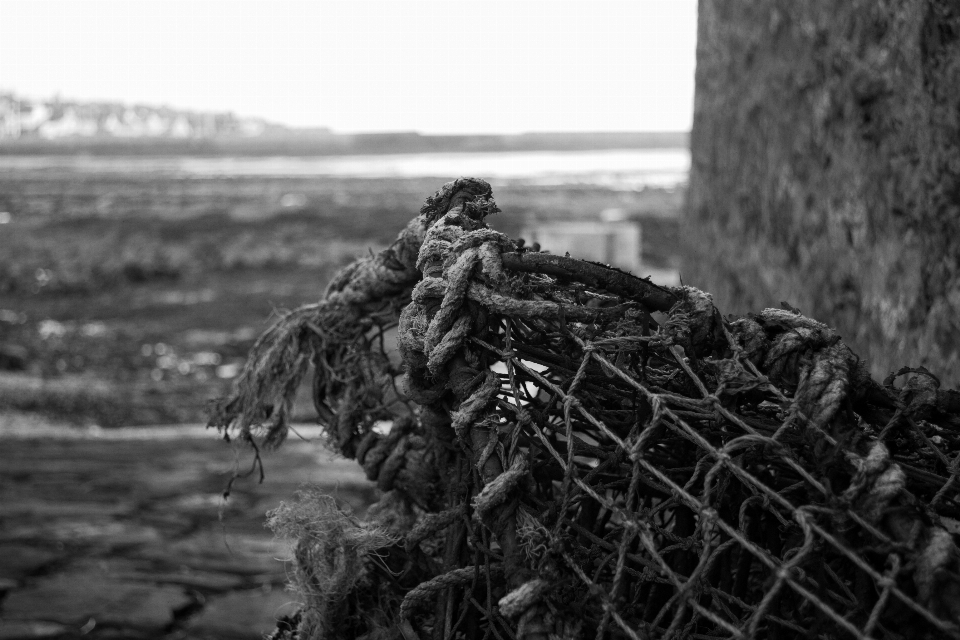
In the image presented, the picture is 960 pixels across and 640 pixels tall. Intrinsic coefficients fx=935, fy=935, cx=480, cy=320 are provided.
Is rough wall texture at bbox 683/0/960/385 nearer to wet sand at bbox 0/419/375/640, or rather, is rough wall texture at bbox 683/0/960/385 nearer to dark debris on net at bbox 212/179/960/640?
dark debris on net at bbox 212/179/960/640

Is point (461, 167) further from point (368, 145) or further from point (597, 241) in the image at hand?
point (368, 145)

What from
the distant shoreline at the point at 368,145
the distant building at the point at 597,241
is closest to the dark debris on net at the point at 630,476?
the distant building at the point at 597,241

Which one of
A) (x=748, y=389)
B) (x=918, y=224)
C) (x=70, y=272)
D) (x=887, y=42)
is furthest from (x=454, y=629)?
(x=70, y=272)

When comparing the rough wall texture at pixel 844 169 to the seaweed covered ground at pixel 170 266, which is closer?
the rough wall texture at pixel 844 169

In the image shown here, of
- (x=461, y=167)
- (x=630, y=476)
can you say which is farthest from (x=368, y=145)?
(x=630, y=476)

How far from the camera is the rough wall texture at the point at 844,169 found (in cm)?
219

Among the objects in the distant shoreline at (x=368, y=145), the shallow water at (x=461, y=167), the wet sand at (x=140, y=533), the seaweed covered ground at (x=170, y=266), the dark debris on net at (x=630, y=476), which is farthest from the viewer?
the distant shoreline at (x=368, y=145)

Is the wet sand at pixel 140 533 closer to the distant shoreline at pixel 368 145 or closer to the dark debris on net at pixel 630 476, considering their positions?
the dark debris on net at pixel 630 476

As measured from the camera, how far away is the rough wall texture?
2.19 metres

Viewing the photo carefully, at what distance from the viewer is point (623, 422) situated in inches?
52.2

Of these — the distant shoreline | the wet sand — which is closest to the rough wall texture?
the wet sand

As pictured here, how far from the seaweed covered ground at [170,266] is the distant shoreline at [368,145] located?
18.2 m

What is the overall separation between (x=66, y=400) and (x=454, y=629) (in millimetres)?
5861

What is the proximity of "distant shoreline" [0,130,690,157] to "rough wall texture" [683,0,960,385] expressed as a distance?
106 ft
